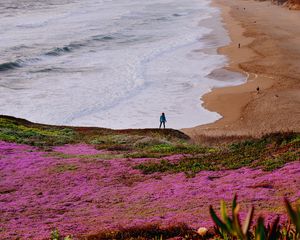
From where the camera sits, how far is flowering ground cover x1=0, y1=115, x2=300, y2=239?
12.3 m

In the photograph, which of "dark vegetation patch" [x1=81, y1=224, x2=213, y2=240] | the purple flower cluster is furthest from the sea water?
"dark vegetation patch" [x1=81, y1=224, x2=213, y2=240]

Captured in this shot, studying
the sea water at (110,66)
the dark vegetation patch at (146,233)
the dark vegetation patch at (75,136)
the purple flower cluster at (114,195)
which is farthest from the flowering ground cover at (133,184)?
the sea water at (110,66)

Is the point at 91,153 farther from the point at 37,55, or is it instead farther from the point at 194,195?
the point at 37,55

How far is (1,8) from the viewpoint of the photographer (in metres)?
104

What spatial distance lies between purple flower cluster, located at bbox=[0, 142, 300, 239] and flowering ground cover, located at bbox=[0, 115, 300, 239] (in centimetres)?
3

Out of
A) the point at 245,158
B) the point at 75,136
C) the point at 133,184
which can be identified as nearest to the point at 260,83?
the point at 75,136

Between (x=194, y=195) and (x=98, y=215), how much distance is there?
9.67 ft

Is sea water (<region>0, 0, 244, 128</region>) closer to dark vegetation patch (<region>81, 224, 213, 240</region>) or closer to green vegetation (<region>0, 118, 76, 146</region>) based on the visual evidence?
green vegetation (<region>0, 118, 76, 146</region>)

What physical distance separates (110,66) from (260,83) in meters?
17.6

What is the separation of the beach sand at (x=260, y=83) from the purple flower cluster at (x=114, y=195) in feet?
44.3

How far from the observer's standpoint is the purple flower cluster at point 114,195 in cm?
1212

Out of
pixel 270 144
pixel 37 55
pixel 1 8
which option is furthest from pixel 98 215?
pixel 1 8

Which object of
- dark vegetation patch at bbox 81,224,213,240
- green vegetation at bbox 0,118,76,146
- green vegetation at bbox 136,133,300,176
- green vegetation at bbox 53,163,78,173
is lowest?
green vegetation at bbox 0,118,76,146

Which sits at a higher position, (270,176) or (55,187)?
(270,176)
